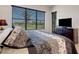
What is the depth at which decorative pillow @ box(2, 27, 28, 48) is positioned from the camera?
1.37 metres

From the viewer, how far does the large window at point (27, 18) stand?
5.69 ft

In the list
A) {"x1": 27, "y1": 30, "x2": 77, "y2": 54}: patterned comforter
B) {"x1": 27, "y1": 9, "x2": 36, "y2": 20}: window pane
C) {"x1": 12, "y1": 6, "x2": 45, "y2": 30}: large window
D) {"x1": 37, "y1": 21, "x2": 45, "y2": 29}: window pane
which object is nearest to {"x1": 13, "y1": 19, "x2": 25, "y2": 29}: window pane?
{"x1": 12, "y1": 6, "x2": 45, "y2": 30}: large window

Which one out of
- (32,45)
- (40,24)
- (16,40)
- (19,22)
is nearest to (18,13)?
(19,22)

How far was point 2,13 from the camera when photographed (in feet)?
5.70

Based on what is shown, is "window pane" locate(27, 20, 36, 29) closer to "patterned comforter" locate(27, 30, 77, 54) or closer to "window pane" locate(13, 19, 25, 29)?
"window pane" locate(13, 19, 25, 29)

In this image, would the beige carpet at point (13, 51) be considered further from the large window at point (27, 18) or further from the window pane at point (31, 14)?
the window pane at point (31, 14)

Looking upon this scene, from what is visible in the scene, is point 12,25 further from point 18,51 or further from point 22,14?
point 18,51

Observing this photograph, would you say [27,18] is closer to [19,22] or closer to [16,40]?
[19,22]

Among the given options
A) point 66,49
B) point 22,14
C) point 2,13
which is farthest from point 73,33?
point 2,13

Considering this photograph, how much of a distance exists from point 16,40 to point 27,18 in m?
0.46

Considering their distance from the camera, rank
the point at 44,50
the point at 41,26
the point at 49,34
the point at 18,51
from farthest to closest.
Answer: the point at 41,26
the point at 49,34
the point at 44,50
the point at 18,51

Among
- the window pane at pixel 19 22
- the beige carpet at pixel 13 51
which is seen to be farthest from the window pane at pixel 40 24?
the beige carpet at pixel 13 51

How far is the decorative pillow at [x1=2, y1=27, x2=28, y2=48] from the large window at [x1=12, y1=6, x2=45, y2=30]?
8.8 inches

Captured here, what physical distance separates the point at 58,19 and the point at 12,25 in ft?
2.26
